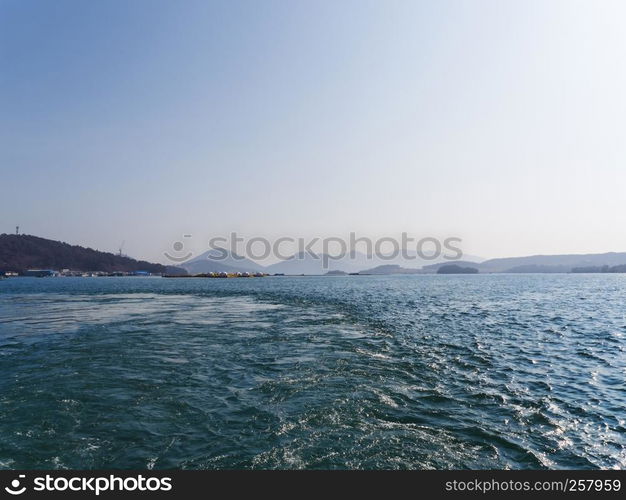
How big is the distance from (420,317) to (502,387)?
2444 centimetres

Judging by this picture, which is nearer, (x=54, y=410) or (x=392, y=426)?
(x=392, y=426)

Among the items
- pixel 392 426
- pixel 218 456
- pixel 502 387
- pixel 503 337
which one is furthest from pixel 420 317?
pixel 218 456

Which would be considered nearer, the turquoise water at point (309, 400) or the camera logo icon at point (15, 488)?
the camera logo icon at point (15, 488)

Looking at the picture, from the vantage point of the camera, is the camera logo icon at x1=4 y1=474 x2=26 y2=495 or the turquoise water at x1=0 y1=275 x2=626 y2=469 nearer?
the camera logo icon at x1=4 y1=474 x2=26 y2=495

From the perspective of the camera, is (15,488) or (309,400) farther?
(309,400)

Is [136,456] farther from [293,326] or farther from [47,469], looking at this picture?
[293,326]

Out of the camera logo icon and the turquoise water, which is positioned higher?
the camera logo icon

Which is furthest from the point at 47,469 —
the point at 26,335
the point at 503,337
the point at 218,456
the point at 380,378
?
the point at 503,337

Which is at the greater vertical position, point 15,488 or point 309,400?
point 15,488

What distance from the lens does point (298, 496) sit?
Result: 7277 millimetres

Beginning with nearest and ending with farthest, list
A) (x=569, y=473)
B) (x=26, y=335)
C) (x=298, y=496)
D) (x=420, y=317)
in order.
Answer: (x=298, y=496) → (x=569, y=473) → (x=26, y=335) → (x=420, y=317)

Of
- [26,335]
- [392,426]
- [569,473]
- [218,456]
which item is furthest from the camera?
[26,335]

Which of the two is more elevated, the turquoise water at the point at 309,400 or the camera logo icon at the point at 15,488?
the camera logo icon at the point at 15,488

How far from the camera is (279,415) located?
39.5 ft
